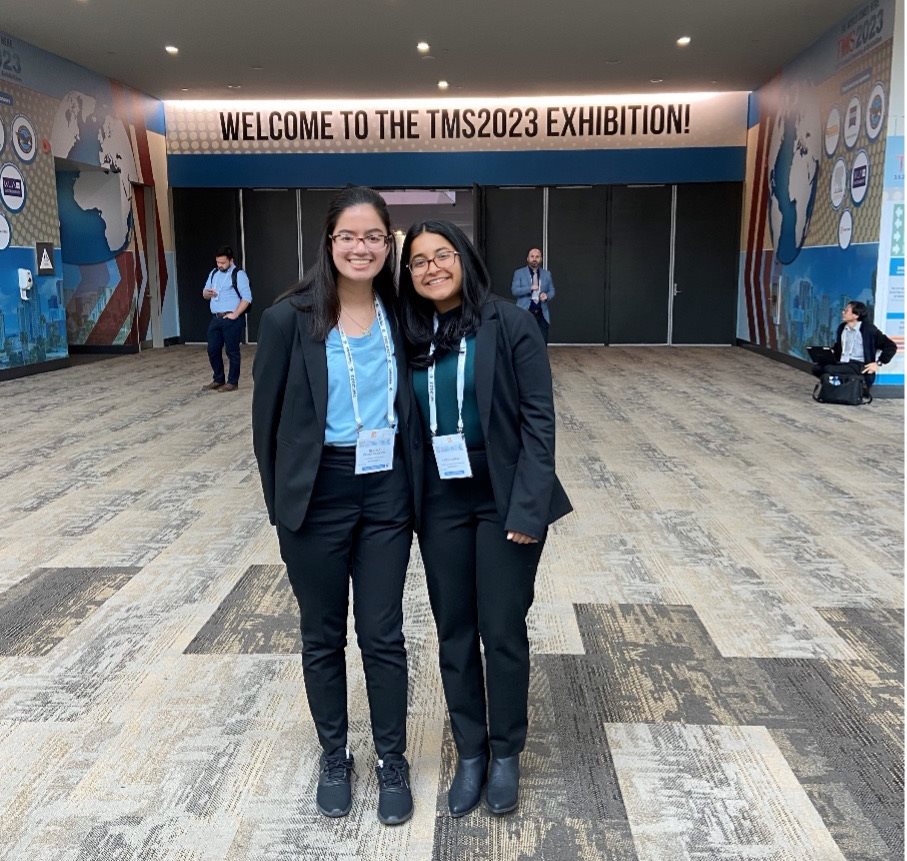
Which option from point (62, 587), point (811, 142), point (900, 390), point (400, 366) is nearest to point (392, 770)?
point (400, 366)

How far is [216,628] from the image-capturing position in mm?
3375

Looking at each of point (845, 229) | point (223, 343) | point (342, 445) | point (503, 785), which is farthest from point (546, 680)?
point (845, 229)

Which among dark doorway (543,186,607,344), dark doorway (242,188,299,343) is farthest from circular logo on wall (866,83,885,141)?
dark doorway (242,188,299,343)

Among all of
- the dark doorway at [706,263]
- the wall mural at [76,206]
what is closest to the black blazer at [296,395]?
the wall mural at [76,206]

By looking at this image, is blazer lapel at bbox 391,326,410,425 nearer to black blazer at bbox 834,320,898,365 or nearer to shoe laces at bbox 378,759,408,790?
shoe laces at bbox 378,759,408,790

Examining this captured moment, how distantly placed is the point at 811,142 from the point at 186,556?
10436mm

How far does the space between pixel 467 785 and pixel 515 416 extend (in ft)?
2.99

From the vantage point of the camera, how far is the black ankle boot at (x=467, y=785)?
2236 millimetres

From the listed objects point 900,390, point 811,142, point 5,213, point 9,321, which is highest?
point 811,142

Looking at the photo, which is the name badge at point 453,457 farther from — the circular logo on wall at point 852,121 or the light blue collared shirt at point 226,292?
the circular logo on wall at point 852,121

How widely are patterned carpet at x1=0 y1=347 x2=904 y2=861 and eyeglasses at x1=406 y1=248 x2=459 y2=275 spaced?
1.30 m

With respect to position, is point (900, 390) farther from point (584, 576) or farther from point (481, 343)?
point (481, 343)

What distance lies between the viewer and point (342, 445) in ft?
6.91

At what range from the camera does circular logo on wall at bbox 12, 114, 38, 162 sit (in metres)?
11.4
